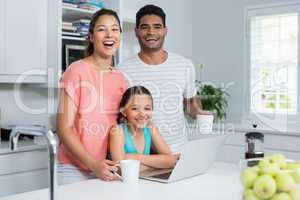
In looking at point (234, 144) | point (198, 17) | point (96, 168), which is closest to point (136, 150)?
point (96, 168)

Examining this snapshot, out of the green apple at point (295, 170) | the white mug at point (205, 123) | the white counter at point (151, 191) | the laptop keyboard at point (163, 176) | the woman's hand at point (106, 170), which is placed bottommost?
the white counter at point (151, 191)

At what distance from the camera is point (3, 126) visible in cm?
311

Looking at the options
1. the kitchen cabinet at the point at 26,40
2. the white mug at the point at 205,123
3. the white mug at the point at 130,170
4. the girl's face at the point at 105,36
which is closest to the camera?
the white mug at the point at 130,170

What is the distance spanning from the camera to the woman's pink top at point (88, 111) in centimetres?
170

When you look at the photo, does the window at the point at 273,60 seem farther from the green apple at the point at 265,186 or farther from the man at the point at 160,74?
the green apple at the point at 265,186

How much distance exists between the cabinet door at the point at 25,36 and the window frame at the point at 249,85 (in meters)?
2.09

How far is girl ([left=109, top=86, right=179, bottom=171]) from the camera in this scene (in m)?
1.69

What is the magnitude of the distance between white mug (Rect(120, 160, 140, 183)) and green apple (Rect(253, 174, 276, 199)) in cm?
57

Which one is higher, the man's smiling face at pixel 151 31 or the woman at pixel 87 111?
the man's smiling face at pixel 151 31

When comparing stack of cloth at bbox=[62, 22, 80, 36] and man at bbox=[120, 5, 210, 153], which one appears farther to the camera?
stack of cloth at bbox=[62, 22, 80, 36]

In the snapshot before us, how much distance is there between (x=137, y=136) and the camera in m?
1.79

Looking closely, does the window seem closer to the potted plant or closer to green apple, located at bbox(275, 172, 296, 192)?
the potted plant

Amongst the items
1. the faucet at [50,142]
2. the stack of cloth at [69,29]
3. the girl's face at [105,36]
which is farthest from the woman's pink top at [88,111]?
the stack of cloth at [69,29]

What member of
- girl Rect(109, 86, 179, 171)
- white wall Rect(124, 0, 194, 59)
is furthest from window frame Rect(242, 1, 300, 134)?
girl Rect(109, 86, 179, 171)
